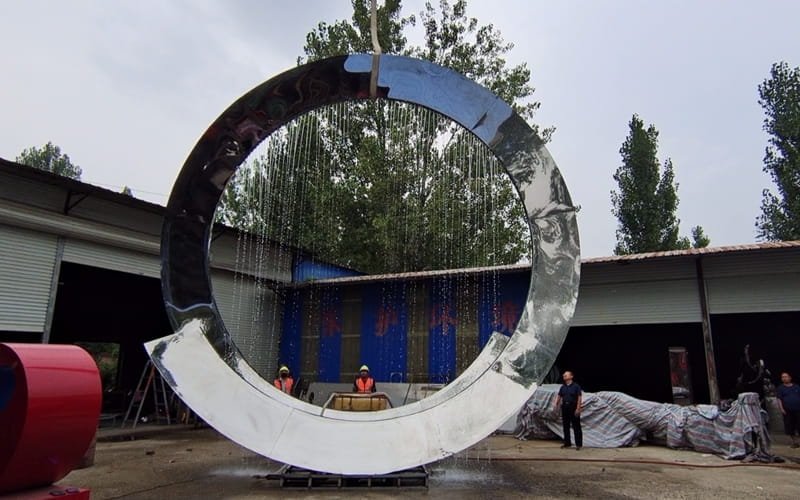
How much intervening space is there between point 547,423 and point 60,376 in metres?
9.54

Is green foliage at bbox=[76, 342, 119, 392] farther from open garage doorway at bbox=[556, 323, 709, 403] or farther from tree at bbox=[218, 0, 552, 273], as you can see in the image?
open garage doorway at bbox=[556, 323, 709, 403]

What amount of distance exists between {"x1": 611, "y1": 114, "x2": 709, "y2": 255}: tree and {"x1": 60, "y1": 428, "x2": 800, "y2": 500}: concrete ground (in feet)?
59.7

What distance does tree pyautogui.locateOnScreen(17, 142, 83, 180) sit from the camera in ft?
134

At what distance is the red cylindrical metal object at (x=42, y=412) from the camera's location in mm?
2807

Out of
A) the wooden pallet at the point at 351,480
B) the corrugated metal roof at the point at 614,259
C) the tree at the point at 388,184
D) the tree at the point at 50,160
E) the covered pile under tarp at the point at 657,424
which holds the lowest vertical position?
the wooden pallet at the point at 351,480

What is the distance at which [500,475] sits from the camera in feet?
23.3

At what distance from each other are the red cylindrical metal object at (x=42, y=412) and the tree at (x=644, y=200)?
87.0 ft

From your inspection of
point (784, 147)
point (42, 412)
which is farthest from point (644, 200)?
point (42, 412)

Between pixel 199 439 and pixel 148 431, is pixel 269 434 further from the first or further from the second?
pixel 148 431

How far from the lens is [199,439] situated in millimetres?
10867

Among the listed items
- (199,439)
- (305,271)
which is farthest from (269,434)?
(305,271)

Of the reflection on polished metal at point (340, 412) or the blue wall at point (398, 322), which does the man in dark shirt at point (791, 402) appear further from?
the reflection on polished metal at point (340, 412)

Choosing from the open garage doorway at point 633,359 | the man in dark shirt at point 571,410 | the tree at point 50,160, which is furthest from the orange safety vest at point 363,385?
the tree at point 50,160

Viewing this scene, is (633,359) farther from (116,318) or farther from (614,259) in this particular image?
(116,318)
